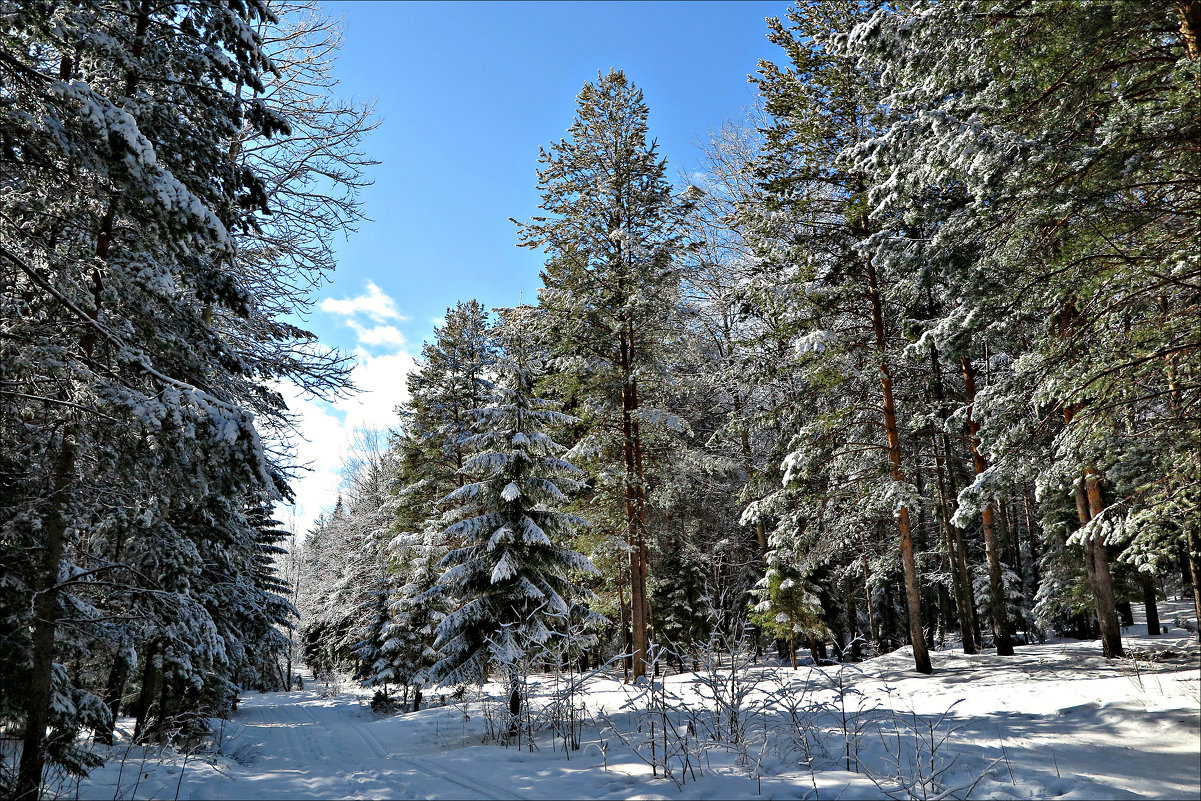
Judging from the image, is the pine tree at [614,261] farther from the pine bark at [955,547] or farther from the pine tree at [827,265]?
the pine bark at [955,547]

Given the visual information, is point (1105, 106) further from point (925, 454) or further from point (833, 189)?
point (925, 454)

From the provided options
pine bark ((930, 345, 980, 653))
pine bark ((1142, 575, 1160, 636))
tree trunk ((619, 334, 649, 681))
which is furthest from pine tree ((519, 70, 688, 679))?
pine bark ((1142, 575, 1160, 636))

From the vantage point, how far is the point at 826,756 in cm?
623

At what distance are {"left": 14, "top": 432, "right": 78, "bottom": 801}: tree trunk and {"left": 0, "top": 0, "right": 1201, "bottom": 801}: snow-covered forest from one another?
3cm

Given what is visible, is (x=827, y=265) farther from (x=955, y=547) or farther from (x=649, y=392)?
(x=955, y=547)

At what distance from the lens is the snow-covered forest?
572cm

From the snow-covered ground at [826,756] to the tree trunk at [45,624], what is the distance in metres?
0.67

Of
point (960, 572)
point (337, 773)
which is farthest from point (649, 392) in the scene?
point (337, 773)

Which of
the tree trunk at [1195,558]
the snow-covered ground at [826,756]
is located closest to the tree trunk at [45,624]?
the snow-covered ground at [826,756]

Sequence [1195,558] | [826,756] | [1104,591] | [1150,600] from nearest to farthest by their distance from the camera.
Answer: [826,756], [1195,558], [1104,591], [1150,600]

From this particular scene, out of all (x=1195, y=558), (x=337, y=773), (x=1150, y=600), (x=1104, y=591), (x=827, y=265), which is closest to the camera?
(x=337, y=773)

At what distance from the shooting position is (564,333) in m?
14.9

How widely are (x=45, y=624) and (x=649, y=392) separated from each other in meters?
12.4

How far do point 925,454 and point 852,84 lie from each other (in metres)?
8.86
